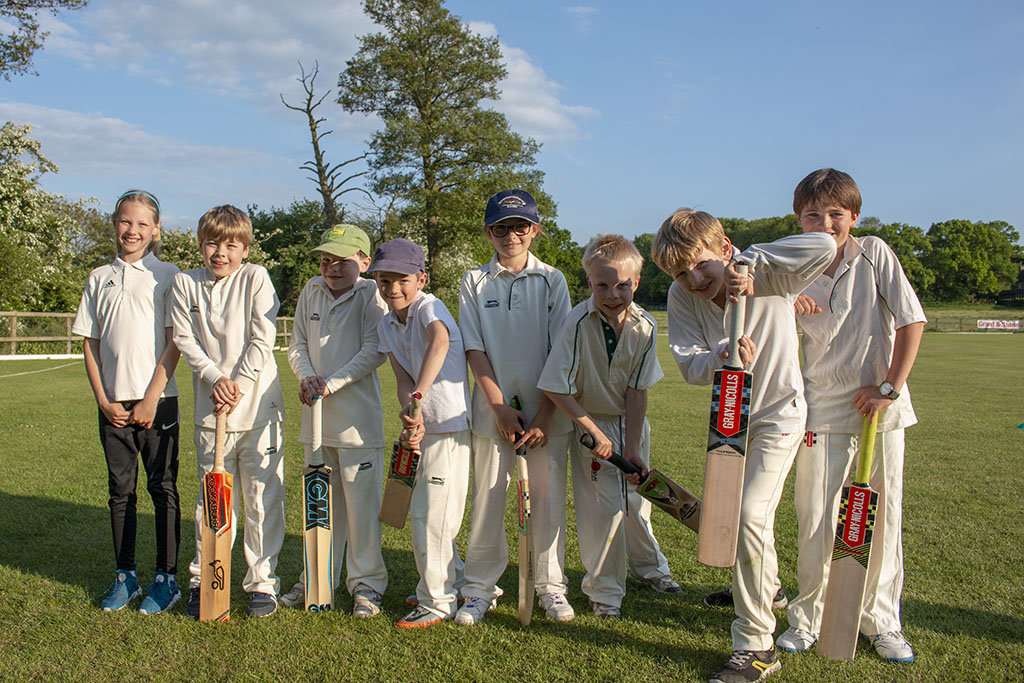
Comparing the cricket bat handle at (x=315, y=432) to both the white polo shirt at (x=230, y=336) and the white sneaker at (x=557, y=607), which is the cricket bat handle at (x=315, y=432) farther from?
the white sneaker at (x=557, y=607)

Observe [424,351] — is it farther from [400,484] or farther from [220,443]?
[220,443]

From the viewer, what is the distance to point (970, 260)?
73.4m

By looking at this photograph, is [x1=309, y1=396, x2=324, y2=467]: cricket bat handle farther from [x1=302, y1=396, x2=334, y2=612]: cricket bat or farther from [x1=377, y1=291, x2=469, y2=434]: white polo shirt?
[x1=377, y1=291, x2=469, y2=434]: white polo shirt

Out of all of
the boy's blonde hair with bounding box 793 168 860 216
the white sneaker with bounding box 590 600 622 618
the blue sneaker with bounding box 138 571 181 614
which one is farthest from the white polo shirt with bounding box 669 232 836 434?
the blue sneaker with bounding box 138 571 181 614

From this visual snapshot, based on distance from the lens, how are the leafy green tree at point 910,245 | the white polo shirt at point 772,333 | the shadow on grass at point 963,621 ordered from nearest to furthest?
1. the white polo shirt at point 772,333
2. the shadow on grass at point 963,621
3. the leafy green tree at point 910,245

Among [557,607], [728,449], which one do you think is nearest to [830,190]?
[728,449]

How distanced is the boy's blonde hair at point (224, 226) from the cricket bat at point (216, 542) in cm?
89

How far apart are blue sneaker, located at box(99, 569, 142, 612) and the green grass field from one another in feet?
0.20

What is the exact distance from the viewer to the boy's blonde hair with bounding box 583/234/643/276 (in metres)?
3.16

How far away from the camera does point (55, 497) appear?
539cm

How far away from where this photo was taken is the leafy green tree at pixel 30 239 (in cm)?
2108

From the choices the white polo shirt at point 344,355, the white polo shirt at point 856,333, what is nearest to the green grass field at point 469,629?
the white polo shirt at point 344,355

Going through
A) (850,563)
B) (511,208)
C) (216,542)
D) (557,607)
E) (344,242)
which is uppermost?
(511,208)

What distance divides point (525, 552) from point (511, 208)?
162cm
